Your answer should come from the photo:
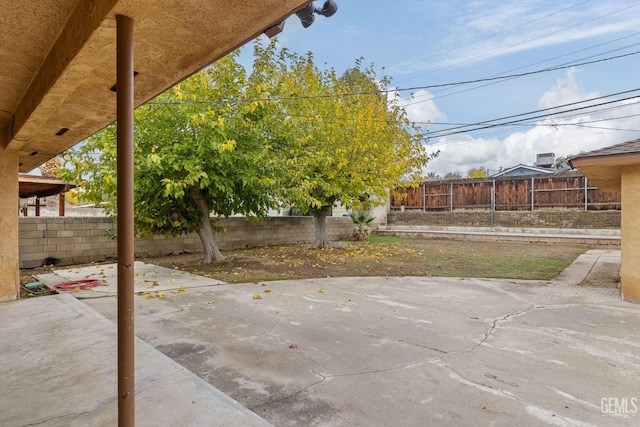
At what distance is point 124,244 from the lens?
5.20 ft

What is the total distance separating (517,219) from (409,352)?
665 inches

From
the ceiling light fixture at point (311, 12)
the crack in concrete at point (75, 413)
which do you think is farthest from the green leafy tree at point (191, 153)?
the crack in concrete at point (75, 413)

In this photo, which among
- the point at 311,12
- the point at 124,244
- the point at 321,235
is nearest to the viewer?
the point at 124,244

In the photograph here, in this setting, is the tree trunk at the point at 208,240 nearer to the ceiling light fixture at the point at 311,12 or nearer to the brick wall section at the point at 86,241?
the brick wall section at the point at 86,241

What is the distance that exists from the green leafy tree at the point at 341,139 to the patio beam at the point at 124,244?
7.18 m

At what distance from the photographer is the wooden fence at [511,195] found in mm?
16219

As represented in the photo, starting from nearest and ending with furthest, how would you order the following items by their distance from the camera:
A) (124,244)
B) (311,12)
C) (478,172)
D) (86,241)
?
(124,244) < (311,12) < (86,241) < (478,172)

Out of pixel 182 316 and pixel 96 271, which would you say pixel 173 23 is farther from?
pixel 96 271

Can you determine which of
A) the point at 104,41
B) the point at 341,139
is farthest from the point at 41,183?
the point at 104,41

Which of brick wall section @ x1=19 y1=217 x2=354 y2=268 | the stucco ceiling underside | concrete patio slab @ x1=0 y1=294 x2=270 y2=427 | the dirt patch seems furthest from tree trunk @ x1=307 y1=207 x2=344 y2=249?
the stucco ceiling underside

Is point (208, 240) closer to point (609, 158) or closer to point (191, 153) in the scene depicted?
point (191, 153)

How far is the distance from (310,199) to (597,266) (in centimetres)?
705

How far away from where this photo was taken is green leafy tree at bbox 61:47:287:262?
21.3 ft

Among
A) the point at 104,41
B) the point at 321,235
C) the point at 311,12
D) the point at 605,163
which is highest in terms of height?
the point at 311,12
